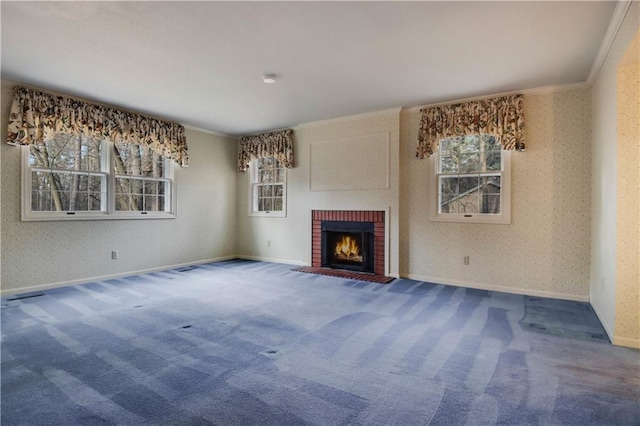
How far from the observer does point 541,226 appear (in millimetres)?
4148

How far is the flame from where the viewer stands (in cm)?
562

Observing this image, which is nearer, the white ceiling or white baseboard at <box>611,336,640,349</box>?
the white ceiling

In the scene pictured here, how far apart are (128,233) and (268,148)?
286cm

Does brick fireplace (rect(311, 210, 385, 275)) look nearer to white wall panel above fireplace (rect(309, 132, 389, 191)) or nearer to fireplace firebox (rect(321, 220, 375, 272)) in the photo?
fireplace firebox (rect(321, 220, 375, 272))

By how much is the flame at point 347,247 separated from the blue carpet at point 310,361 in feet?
5.41

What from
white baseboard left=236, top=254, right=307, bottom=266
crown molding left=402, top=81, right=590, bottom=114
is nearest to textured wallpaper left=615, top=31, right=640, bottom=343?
crown molding left=402, top=81, right=590, bottom=114

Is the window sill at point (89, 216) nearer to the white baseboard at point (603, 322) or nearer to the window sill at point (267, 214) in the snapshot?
the window sill at point (267, 214)

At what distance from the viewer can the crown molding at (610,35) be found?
7.80 ft

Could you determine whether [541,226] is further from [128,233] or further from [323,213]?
[128,233]

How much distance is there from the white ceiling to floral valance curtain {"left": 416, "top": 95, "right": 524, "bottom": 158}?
188 millimetres

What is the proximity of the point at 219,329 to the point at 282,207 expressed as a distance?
368 centimetres

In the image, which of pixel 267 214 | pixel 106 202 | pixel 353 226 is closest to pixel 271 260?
pixel 267 214

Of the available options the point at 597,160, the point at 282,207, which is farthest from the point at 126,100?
the point at 597,160

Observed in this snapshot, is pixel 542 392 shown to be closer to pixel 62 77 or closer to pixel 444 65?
pixel 444 65
